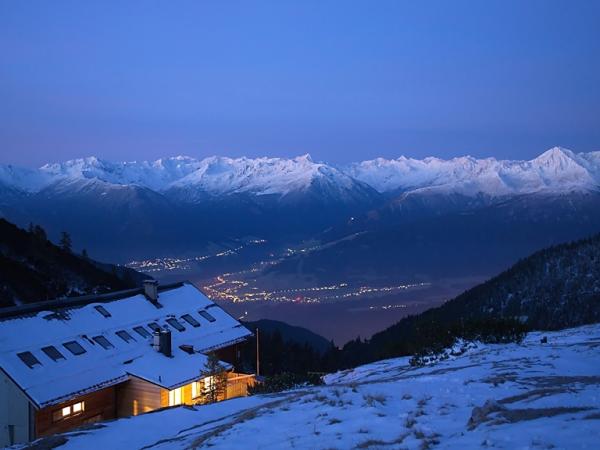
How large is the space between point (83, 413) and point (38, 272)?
134 feet

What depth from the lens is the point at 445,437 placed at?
33.4ft

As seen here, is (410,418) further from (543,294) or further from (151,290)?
(543,294)

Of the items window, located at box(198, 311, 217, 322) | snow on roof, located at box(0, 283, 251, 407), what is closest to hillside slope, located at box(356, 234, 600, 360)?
window, located at box(198, 311, 217, 322)

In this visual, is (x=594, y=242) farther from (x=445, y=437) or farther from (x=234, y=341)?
(x=445, y=437)

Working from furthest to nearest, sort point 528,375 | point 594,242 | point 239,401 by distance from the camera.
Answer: point 594,242
point 239,401
point 528,375

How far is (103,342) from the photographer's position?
2994 centimetres

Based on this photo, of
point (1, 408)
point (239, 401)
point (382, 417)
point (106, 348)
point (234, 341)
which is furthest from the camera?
point (234, 341)

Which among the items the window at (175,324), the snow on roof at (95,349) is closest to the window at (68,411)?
the snow on roof at (95,349)

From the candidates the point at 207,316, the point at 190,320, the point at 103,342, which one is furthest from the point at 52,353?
the point at 207,316

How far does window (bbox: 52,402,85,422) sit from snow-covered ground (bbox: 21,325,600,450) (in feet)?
34.9

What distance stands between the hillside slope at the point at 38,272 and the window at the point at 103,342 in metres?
22.2

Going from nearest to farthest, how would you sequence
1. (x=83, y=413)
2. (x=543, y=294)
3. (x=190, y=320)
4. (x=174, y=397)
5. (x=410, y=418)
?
(x=410, y=418) < (x=83, y=413) < (x=174, y=397) < (x=190, y=320) < (x=543, y=294)

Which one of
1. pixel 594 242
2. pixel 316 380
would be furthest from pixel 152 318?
pixel 594 242

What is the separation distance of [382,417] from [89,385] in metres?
18.6
